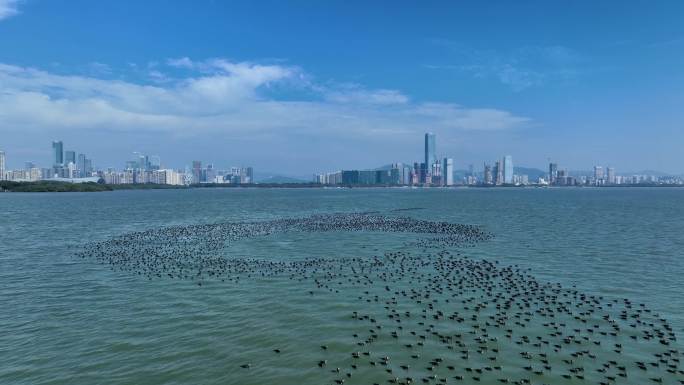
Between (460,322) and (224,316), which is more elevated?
(460,322)

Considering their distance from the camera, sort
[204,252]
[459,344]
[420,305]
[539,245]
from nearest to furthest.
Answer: [459,344]
[420,305]
[204,252]
[539,245]

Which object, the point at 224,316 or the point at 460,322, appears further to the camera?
the point at 224,316

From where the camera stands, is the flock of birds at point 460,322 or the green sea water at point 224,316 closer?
the flock of birds at point 460,322

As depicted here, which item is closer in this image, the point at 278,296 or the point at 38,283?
the point at 278,296

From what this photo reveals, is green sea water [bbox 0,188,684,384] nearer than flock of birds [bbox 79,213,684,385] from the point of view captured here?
No

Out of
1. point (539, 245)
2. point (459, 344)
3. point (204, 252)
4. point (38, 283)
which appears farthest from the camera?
point (539, 245)

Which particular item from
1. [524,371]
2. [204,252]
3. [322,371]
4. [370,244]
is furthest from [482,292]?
[204,252]

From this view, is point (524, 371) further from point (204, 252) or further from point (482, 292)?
point (204, 252)
